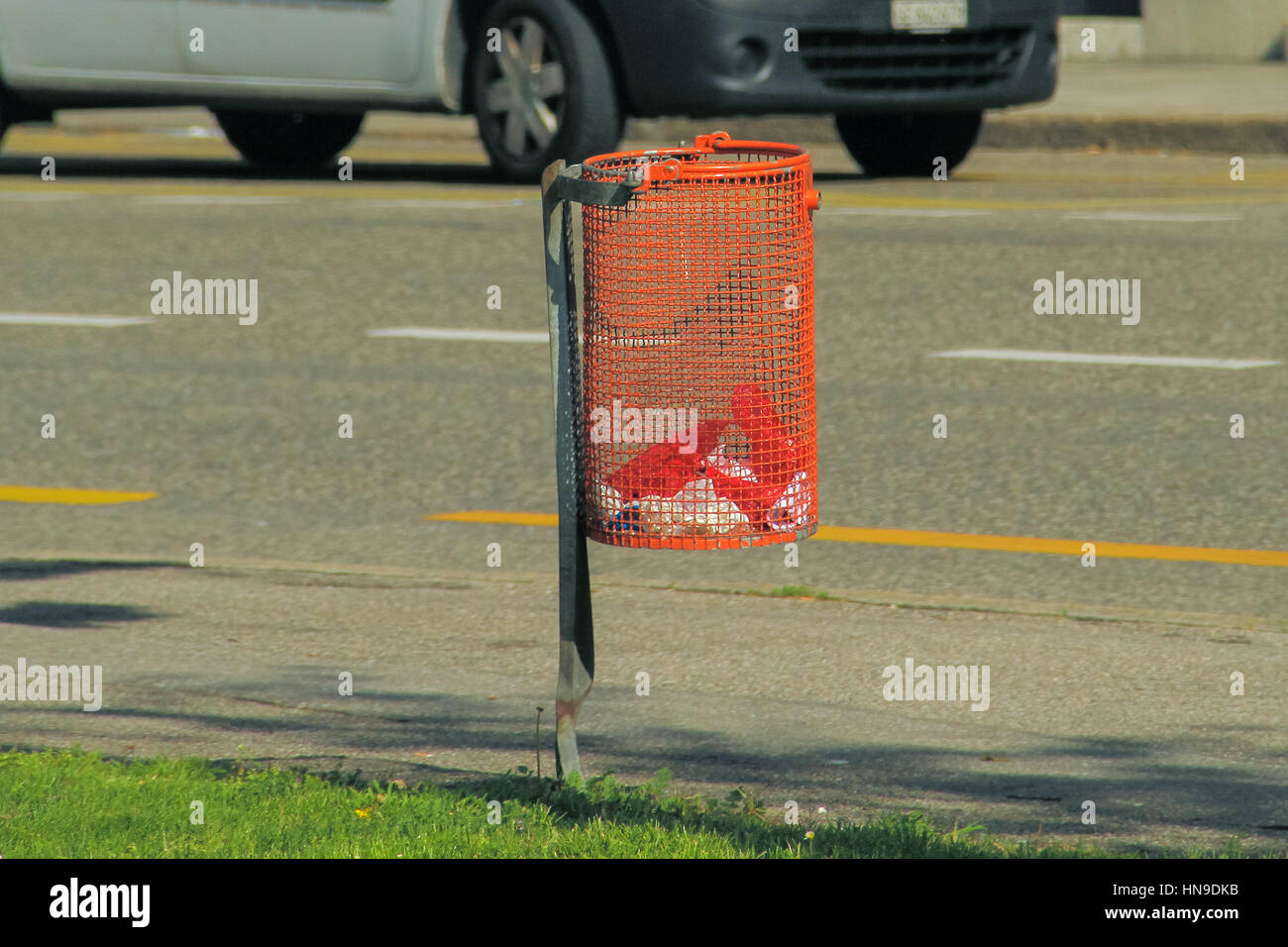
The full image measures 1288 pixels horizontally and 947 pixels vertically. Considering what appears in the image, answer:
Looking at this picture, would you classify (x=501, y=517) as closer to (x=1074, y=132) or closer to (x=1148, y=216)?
(x=1148, y=216)

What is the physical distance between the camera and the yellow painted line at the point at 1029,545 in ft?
21.8

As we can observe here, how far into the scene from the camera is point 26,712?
529cm

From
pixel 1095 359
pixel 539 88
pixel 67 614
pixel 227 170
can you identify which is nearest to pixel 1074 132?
pixel 539 88

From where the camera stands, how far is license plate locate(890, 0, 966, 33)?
1341 cm

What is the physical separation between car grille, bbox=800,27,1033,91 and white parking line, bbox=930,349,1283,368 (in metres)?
4.41

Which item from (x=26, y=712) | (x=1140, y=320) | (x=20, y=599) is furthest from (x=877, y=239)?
(x=26, y=712)

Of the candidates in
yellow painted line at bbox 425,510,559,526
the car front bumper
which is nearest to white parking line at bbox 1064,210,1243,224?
the car front bumper

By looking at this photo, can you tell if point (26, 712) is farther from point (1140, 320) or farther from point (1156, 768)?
point (1140, 320)

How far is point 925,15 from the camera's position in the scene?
44.2 feet

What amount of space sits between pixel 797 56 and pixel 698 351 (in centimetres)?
929

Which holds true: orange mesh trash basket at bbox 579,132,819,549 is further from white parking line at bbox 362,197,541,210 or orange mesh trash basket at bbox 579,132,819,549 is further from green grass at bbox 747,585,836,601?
white parking line at bbox 362,197,541,210

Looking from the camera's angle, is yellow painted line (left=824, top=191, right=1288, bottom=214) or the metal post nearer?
the metal post

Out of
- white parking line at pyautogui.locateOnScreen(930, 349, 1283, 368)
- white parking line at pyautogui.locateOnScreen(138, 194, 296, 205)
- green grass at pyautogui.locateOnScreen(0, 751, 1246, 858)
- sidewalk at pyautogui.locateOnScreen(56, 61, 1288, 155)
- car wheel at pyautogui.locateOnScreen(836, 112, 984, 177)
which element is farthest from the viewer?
sidewalk at pyautogui.locateOnScreen(56, 61, 1288, 155)

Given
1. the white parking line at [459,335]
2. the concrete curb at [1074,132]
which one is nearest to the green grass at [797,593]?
the white parking line at [459,335]
